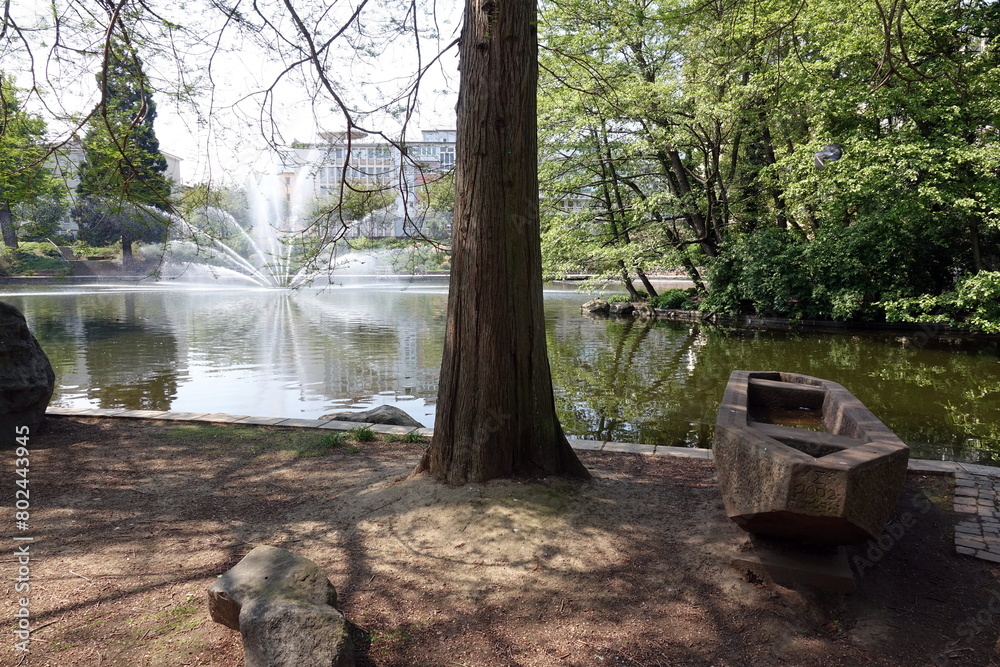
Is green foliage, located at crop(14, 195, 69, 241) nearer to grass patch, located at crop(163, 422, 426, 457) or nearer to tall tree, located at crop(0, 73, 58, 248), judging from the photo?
tall tree, located at crop(0, 73, 58, 248)

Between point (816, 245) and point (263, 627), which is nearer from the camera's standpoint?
point (263, 627)

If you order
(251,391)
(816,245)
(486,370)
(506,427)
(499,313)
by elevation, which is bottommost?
(251,391)

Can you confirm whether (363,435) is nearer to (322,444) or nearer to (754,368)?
(322,444)

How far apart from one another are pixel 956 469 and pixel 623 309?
17.9 m

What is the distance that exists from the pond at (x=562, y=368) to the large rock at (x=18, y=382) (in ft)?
8.38

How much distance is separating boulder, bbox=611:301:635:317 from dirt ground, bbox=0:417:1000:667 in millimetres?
18136

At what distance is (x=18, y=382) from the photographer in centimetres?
553

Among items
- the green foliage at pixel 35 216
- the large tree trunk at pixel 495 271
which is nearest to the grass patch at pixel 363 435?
the large tree trunk at pixel 495 271

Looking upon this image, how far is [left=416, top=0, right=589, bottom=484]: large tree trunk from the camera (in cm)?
399

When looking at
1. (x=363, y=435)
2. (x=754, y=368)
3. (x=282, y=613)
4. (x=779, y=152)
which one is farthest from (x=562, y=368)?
(x=779, y=152)

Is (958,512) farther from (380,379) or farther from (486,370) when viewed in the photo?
(380,379)

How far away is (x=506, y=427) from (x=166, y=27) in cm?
433

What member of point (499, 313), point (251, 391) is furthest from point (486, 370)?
point (251, 391)

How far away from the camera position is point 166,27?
16.7 feet
